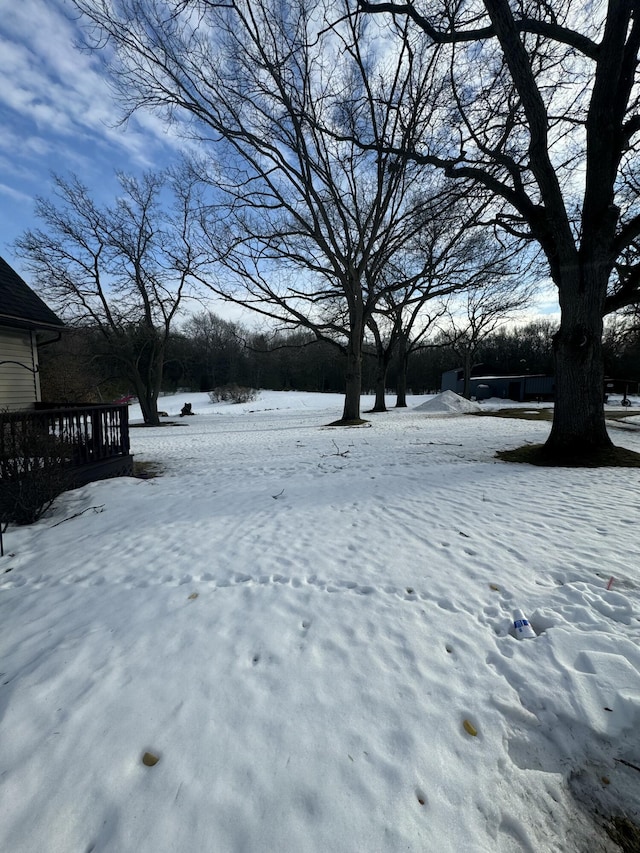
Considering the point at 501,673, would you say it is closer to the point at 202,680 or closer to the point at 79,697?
the point at 202,680

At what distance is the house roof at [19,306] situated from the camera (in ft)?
28.7

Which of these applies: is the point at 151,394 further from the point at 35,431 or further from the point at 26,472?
the point at 26,472

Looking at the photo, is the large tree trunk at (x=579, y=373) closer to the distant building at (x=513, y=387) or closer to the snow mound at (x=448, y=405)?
the snow mound at (x=448, y=405)

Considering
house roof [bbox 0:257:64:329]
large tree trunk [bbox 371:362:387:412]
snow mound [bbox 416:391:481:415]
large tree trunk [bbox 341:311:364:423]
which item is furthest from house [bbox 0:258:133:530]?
snow mound [bbox 416:391:481:415]

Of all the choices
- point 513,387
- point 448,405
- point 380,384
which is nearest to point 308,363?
point 513,387

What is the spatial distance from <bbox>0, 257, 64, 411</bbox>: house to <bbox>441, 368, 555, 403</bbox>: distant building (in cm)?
3684

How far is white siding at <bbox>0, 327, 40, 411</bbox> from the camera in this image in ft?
30.1

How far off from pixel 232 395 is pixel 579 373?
107 ft

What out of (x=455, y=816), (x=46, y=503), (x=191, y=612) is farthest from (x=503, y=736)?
(x=46, y=503)

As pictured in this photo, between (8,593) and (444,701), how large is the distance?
342 centimetres

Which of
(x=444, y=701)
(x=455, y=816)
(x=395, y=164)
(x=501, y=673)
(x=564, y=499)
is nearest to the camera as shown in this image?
(x=455, y=816)

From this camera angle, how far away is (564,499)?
4.60m

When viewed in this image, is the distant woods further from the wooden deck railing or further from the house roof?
the wooden deck railing

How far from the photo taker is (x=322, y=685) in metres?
1.92
